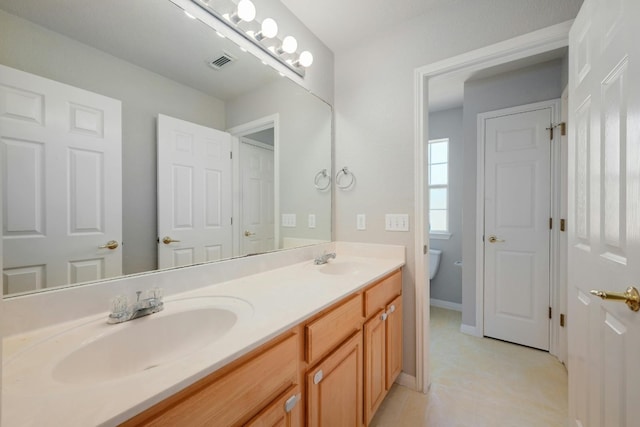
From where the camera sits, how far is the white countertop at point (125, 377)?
0.47 metres

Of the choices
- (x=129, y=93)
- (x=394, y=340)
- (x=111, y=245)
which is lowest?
(x=394, y=340)

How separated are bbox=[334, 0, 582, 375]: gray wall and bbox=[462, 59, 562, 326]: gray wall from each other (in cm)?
105

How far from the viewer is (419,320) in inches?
67.5

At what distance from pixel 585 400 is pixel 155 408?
1560mm

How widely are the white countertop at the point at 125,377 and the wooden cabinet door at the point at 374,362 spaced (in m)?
0.35

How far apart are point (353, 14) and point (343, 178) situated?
105 centimetres

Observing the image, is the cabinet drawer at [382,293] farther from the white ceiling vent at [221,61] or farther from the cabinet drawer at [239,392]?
the white ceiling vent at [221,61]

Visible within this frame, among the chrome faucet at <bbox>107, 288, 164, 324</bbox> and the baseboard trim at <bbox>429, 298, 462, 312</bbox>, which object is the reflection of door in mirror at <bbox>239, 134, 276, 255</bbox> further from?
the baseboard trim at <bbox>429, 298, 462, 312</bbox>

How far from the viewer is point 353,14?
5.58ft

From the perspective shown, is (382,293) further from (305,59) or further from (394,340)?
(305,59)

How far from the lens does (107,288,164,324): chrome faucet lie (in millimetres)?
835

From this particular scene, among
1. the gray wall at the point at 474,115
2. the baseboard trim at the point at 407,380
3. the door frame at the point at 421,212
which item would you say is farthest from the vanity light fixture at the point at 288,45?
the baseboard trim at the point at 407,380

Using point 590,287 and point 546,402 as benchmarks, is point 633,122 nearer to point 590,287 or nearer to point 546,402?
point 590,287

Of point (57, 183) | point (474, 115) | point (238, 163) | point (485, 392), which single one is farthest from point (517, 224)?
point (57, 183)
